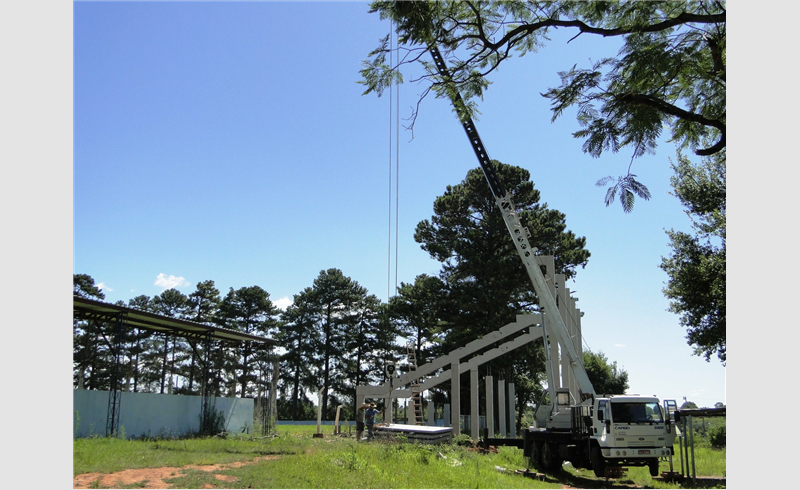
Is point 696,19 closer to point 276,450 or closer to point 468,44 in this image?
point 468,44

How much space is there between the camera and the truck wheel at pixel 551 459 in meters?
16.0

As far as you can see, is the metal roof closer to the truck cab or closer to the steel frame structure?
the steel frame structure

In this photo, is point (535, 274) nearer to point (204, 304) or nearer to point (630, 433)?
point (630, 433)

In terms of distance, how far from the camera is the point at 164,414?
22.9m

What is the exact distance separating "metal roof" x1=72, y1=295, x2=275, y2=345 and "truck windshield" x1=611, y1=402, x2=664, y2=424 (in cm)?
1625

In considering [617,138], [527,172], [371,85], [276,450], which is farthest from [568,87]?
[527,172]

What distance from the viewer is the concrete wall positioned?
64.8 feet

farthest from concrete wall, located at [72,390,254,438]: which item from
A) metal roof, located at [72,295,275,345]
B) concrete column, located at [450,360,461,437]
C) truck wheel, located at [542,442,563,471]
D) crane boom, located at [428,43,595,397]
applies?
crane boom, located at [428,43,595,397]

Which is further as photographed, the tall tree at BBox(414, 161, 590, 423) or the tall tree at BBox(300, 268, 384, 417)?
the tall tree at BBox(300, 268, 384, 417)

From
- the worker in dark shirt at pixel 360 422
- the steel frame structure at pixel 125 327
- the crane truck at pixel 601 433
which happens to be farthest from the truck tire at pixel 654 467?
the steel frame structure at pixel 125 327

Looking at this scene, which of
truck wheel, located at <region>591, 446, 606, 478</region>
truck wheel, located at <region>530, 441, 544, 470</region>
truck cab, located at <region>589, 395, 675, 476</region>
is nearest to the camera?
truck cab, located at <region>589, 395, 675, 476</region>

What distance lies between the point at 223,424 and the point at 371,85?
20990mm

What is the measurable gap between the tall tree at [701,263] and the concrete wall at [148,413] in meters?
20.9

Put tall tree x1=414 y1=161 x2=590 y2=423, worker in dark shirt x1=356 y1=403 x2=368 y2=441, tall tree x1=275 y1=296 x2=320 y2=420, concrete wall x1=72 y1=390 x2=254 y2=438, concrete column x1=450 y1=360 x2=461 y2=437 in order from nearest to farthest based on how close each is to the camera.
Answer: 1. worker in dark shirt x1=356 y1=403 x2=368 y2=441
2. concrete wall x1=72 y1=390 x2=254 y2=438
3. concrete column x1=450 y1=360 x2=461 y2=437
4. tall tree x1=414 y1=161 x2=590 y2=423
5. tall tree x1=275 y1=296 x2=320 y2=420
